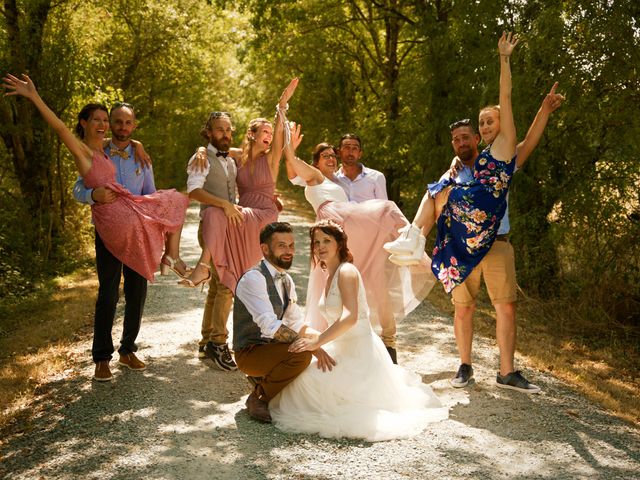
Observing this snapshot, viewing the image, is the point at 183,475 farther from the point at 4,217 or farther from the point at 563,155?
the point at 4,217

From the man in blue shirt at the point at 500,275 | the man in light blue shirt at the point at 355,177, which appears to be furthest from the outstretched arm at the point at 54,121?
the man in blue shirt at the point at 500,275

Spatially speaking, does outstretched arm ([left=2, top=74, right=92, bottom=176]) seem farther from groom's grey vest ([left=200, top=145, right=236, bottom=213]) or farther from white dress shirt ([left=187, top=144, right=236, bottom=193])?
groom's grey vest ([left=200, top=145, right=236, bottom=213])

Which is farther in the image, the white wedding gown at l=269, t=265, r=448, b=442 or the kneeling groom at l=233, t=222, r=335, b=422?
the kneeling groom at l=233, t=222, r=335, b=422

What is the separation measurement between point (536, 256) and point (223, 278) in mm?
5518

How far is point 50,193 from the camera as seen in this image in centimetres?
1252

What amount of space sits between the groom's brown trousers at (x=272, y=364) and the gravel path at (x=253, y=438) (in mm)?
318

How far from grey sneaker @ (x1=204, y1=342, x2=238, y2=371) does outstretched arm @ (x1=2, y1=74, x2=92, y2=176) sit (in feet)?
6.43

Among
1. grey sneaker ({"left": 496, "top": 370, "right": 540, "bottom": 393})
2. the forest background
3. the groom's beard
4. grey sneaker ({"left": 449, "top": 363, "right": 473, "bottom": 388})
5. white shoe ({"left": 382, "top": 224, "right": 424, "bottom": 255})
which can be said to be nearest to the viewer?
the groom's beard

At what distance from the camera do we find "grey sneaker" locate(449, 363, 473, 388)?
5.66 metres

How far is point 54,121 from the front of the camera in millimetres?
5180

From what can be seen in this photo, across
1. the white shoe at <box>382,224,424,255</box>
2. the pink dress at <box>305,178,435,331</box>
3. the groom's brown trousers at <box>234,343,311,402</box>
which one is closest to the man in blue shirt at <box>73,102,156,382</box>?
the groom's brown trousers at <box>234,343,311,402</box>

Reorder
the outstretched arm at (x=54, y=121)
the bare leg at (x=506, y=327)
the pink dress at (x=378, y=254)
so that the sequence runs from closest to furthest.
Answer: the outstretched arm at (x=54, y=121)
the bare leg at (x=506, y=327)
the pink dress at (x=378, y=254)

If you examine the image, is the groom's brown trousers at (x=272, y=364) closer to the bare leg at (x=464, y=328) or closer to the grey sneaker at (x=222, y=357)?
the grey sneaker at (x=222, y=357)

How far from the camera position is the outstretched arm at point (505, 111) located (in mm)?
4885
